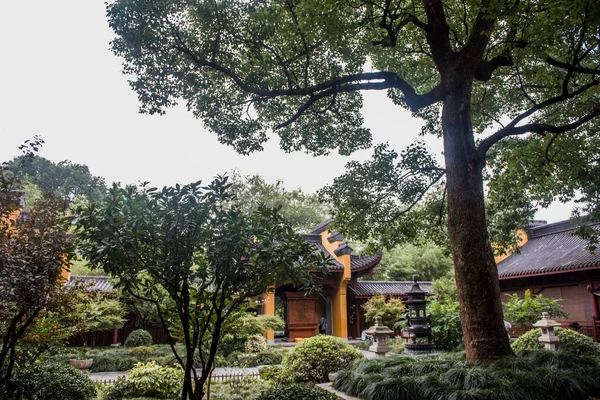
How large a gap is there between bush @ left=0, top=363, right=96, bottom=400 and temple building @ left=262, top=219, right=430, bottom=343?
35.6 feet

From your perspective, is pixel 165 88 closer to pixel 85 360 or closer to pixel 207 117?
pixel 207 117

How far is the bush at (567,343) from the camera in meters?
8.57

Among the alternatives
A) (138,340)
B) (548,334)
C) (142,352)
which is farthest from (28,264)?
(138,340)

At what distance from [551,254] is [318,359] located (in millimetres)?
14297

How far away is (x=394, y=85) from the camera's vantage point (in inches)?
288

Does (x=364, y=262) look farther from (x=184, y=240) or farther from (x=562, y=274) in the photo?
(x=184, y=240)

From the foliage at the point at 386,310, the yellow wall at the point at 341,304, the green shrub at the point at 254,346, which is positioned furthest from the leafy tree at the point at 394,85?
the yellow wall at the point at 341,304

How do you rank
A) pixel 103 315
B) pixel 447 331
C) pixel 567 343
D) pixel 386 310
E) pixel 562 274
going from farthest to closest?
pixel 386 310
pixel 562 274
pixel 103 315
pixel 447 331
pixel 567 343

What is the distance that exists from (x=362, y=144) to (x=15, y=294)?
263 inches

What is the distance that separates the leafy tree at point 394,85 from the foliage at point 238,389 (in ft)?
12.0

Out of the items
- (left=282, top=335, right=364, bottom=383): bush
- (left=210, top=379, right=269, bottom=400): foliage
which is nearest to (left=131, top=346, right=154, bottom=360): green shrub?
(left=210, top=379, right=269, bottom=400): foliage

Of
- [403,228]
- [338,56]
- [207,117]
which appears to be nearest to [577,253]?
[403,228]

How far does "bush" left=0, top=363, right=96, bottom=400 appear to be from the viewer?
587 cm

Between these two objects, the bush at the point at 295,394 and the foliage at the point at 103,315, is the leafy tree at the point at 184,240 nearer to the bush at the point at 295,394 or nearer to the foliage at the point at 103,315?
the bush at the point at 295,394
